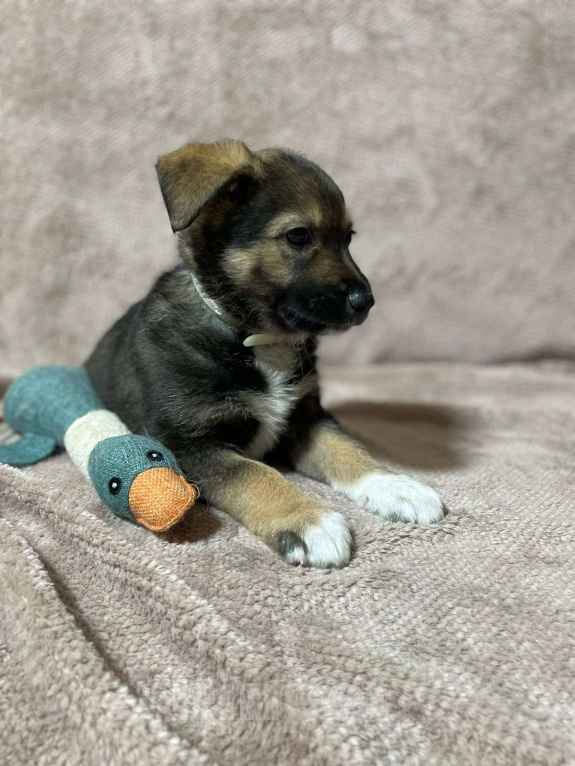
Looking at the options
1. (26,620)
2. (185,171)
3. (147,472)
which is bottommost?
(26,620)

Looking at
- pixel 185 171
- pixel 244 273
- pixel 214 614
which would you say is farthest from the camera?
pixel 244 273

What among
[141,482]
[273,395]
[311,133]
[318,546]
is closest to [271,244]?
[273,395]

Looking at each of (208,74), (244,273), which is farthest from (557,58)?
(244,273)

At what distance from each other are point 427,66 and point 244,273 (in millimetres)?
2730

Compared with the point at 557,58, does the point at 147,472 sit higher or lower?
lower

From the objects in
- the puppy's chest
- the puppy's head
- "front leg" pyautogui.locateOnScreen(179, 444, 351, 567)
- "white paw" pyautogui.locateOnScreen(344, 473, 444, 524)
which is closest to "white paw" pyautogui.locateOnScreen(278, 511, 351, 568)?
"front leg" pyautogui.locateOnScreen(179, 444, 351, 567)

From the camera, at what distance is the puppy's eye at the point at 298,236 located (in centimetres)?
249

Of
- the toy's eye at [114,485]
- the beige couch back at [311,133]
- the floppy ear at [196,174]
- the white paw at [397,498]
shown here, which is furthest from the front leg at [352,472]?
the beige couch back at [311,133]

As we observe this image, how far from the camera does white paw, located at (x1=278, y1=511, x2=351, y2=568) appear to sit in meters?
2.02

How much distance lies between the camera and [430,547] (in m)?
2.17

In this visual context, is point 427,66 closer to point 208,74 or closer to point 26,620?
point 208,74

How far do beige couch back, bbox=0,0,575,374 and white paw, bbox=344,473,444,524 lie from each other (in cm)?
252

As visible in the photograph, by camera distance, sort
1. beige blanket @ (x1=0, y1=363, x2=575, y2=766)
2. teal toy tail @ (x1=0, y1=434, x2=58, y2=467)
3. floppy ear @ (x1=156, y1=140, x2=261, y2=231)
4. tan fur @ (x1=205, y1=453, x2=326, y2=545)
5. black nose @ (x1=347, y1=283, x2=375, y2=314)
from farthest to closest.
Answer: teal toy tail @ (x1=0, y1=434, x2=58, y2=467) → black nose @ (x1=347, y1=283, x2=375, y2=314) → floppy ear @ (x1=156, y1=140, x2=261, y2=231) → tan fur @ (x1=205, y1=453, x2=326, y2=545) → beige blanket @ (x1=0, y1=363, x2=575, y2=766)

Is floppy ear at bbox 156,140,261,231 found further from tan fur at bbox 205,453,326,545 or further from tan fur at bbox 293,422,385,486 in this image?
tan fur at bbox 293,422,385,486
